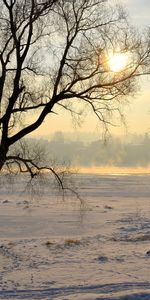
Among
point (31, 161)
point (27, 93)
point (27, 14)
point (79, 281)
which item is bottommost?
point (79, 281)

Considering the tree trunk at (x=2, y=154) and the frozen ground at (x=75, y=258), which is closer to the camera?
the frozen ground at (x=75, y=258)

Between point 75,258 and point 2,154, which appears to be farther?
point 75,258

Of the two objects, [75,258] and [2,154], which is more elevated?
[2,154]

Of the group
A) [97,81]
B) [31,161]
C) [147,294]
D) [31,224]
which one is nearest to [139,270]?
[147,294]

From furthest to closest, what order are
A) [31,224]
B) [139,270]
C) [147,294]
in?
[31,224], [139,270], [147,294]

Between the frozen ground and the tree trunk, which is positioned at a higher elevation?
the tree trunk

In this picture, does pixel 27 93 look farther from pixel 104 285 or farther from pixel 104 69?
pixel 104 285

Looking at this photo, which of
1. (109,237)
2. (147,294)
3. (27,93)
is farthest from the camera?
(109,237)

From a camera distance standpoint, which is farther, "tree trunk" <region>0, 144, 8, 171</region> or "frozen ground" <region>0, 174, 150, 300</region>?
"tree trunk" <region>0, 144, 8, 171</region>

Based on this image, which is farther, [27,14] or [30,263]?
[30,263]

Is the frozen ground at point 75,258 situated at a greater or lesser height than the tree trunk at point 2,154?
lesser

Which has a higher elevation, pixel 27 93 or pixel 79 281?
pixel 27 93

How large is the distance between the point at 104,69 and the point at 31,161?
331cm

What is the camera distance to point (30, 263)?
14.9 m
